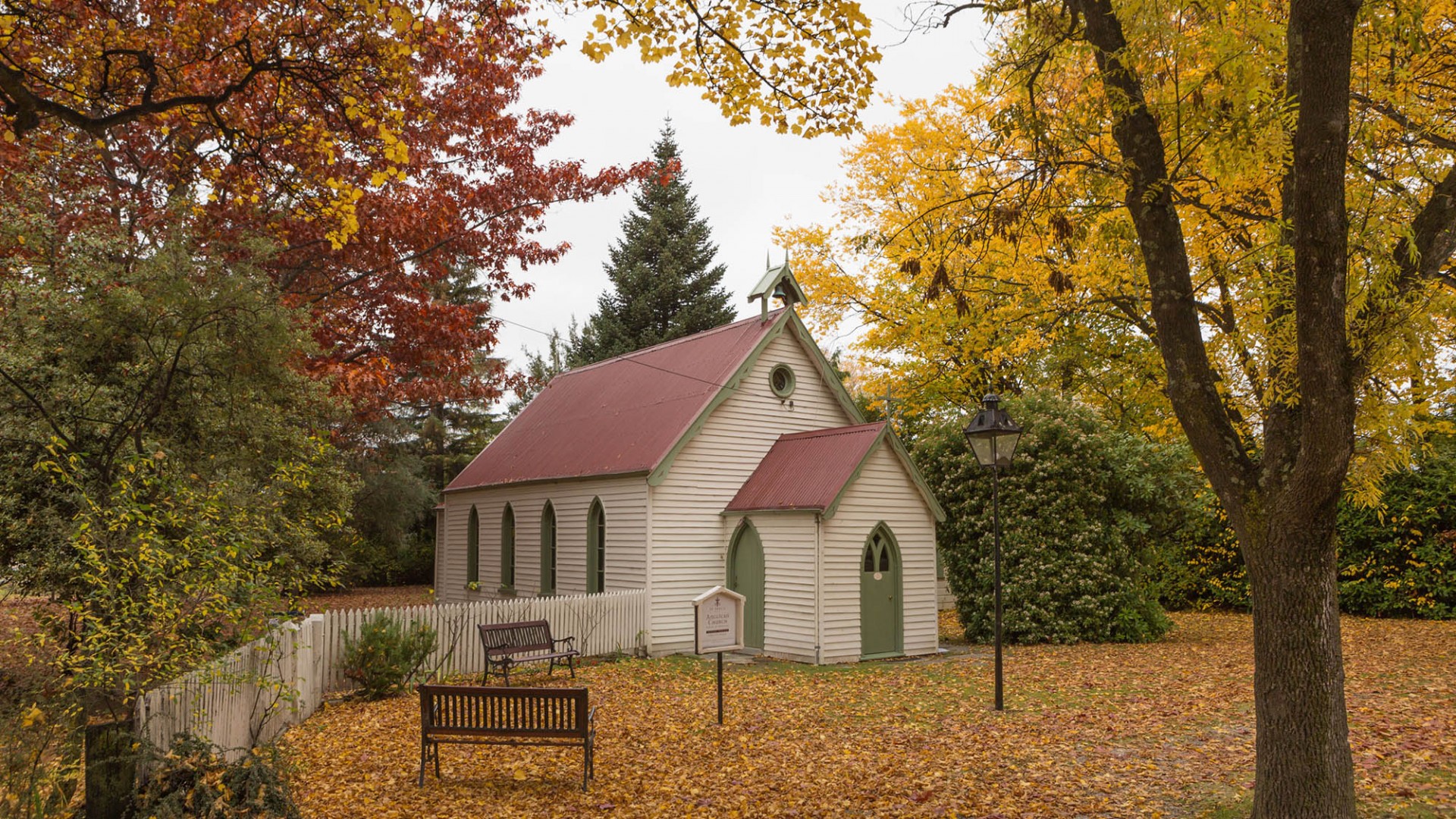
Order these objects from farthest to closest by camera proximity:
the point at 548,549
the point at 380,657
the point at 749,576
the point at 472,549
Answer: the point at 472,549, the point at 548,549, the point at 749,576, the point at 380,657

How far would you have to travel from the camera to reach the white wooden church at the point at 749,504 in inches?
688

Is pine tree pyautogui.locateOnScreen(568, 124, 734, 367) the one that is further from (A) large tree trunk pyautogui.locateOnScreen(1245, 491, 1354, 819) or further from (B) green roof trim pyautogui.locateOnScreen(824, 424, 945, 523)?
(A) large tree trunk pyautogui.locateOnScreen(1245, 491, 1354, 819)

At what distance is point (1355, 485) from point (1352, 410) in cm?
285

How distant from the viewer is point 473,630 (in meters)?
16.2

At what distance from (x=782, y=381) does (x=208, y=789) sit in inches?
611

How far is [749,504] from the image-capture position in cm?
1889

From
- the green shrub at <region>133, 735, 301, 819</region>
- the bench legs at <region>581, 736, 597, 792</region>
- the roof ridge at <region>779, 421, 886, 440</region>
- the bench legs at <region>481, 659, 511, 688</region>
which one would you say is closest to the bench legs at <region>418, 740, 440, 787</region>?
the bench legs at <region>581, 736, 597, 792</region>

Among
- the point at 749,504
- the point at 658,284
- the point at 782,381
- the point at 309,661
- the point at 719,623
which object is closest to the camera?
the point at 719,623

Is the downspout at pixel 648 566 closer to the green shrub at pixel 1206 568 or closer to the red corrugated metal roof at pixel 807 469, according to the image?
the red corrugated metal roof at pixel 807 469

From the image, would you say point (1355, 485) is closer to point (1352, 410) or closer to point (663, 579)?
point (1352, 410)

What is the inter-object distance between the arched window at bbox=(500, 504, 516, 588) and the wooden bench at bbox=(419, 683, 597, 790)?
14880mm

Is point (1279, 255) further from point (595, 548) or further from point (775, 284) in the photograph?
point (595, 548)

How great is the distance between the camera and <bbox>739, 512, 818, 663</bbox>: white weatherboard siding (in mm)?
17219

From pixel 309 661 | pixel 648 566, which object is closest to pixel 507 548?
pixel 648 566
